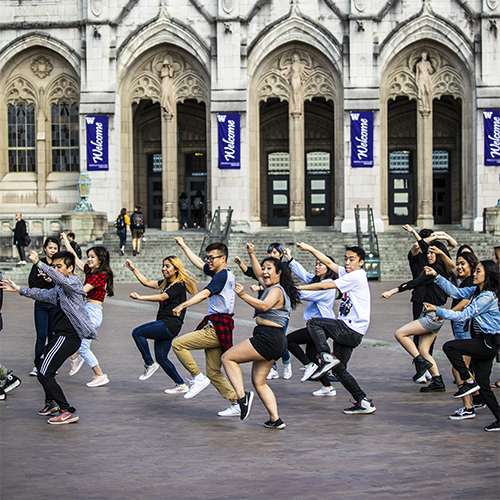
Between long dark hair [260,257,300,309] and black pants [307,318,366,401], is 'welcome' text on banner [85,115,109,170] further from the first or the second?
long dark hair [260,257,300,309]

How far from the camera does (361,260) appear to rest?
8523mm

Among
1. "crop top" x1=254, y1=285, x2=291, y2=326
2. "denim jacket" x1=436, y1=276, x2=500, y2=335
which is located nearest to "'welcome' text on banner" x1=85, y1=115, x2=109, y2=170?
"crop top" x1=254, y1=285, x2=291, y2=326

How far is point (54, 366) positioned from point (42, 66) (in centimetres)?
2739

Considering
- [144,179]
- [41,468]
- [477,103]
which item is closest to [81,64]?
[144,179]

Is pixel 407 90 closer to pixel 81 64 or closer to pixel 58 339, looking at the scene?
pixel 81 64

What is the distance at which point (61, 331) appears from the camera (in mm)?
8180

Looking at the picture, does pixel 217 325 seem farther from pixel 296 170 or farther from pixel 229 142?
pixel 296 170

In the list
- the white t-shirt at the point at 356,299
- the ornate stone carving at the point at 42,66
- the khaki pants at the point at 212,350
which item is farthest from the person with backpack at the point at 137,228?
the white t-shirt at the point at 356,299

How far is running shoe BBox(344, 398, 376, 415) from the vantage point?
26.9 feet

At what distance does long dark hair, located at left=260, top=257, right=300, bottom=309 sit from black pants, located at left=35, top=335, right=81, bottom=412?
87.0 inches

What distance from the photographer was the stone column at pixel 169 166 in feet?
105

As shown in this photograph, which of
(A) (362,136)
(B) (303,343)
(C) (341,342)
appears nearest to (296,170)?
(A) (362,136)

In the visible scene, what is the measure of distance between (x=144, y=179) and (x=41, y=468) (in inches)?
1170

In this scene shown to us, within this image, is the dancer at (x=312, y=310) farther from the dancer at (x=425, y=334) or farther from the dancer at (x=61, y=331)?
the dancer at (x=61, y=331)
